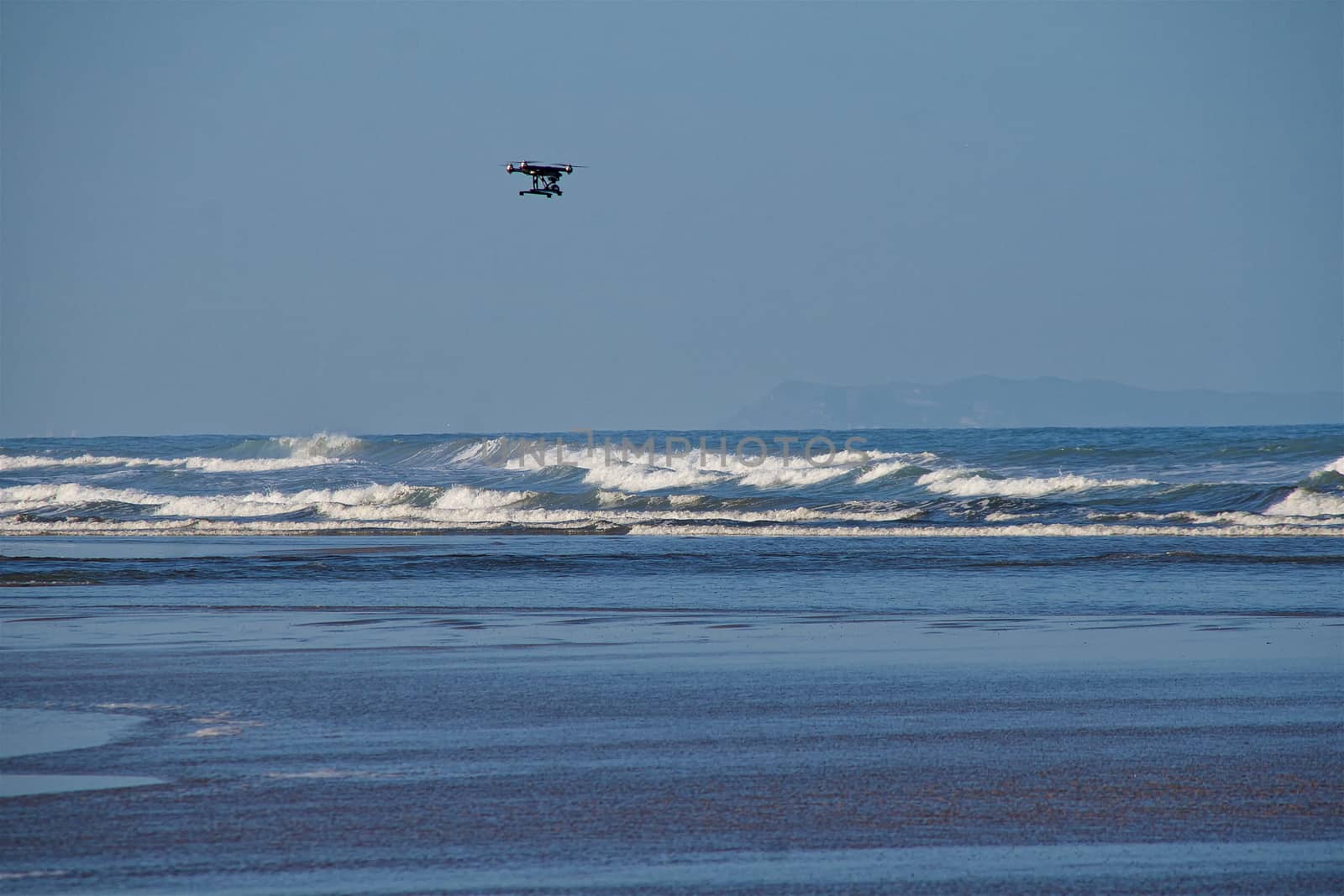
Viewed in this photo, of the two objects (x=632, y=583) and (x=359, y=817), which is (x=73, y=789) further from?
(x=632, y=583)

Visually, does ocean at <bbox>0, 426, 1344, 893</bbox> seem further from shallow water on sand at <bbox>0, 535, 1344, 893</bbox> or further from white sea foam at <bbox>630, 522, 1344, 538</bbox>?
white sea foam at <bbox>630, 522, 1344, 538</bbox>

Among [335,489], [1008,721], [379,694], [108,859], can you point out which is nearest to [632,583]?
[379,694]

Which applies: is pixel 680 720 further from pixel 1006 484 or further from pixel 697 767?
pixel 1006 484

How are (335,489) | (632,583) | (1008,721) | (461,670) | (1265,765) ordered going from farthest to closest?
(335,489), (632,583), (461,670), (1008,721), (1265,765)

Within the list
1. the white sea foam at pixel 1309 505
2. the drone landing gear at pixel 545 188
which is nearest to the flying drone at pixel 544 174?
the drone landing gear at pixel 545 188

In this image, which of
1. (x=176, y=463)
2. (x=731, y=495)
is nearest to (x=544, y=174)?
(x=731, y=495)

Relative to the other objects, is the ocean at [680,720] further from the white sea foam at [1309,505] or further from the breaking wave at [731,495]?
the breaking wave at [731,495]

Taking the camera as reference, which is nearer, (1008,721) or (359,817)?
(359,817)
